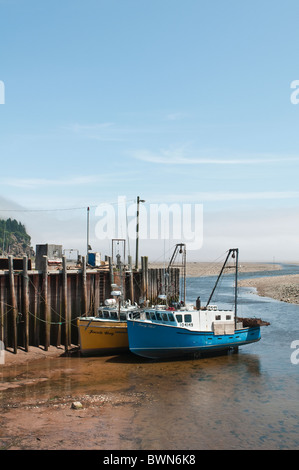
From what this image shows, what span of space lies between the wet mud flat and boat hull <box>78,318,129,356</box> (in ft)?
2.64

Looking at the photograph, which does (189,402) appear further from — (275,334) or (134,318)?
(275,334)

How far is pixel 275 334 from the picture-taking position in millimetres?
39531

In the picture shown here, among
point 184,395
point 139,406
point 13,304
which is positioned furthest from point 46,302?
point 184,395

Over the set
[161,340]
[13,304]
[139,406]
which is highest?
[13,304]

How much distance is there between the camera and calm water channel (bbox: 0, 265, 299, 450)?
16.7m

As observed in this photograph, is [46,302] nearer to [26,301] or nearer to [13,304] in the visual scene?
[26,301]

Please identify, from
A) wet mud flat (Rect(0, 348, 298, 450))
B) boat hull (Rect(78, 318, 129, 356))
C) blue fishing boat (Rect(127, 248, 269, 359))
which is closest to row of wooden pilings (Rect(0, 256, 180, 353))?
boat hull (Rect(78, 318, 129, 356))

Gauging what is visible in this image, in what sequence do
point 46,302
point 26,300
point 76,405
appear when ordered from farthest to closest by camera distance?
1. point 46,302
2. point 26,300
3. point 76,405

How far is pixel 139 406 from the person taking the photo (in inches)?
774

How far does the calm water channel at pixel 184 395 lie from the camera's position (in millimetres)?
16656

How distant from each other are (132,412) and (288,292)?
60751 mm

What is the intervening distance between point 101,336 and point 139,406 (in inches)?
387

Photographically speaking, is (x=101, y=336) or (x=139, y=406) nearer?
(x=139, y=406)
